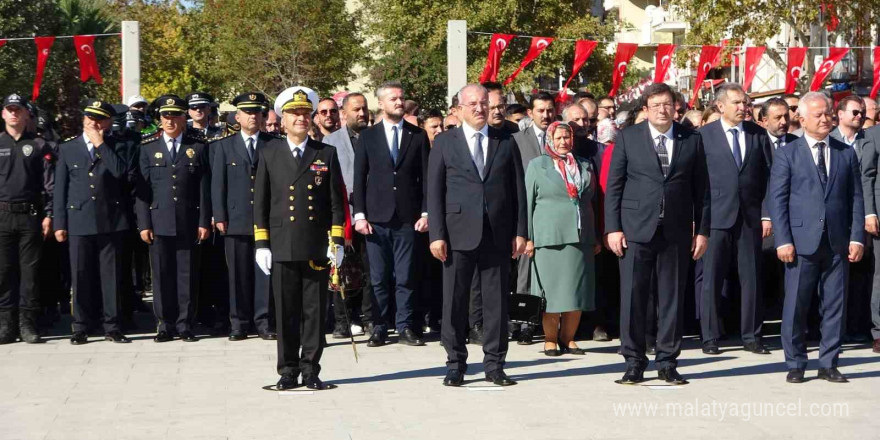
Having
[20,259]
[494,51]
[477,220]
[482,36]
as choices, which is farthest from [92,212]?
[482,36]

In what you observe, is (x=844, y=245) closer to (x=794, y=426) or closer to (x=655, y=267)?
(x=655, y=267)

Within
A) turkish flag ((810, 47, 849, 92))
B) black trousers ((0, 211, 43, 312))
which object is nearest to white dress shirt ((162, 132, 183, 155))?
black trousers ((0, 211, 43, 312))

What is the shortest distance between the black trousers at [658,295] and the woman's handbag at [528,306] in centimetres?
148

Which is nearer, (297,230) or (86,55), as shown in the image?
(297,230)

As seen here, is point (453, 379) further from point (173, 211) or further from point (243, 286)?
point (173, 211)

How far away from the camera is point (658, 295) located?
9.70 m

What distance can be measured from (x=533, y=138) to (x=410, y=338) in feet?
6.79

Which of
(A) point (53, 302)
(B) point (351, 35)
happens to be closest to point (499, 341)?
(A) point (53, 302)

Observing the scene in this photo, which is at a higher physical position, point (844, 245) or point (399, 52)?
point (399, 52)

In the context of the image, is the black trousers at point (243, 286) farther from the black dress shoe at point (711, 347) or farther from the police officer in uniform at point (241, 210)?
the black dress shoe at point (711, 347)

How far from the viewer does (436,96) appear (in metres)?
54.3

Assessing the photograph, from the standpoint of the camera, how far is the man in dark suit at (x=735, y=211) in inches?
447

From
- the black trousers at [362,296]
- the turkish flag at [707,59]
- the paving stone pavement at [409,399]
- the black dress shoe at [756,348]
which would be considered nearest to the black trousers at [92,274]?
the paving stone pavement at [409,399]

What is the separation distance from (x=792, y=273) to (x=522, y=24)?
128 feet
